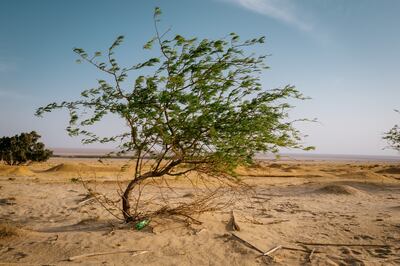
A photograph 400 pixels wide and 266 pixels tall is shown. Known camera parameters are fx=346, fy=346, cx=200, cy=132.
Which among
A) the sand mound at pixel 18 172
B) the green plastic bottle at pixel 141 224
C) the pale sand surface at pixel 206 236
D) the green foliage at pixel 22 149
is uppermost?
the green foliage at pixel 22 149

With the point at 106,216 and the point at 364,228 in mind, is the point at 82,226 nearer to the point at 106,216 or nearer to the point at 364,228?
the point at 106,216

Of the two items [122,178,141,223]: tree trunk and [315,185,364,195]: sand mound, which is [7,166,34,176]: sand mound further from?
[315,185,364,195]: sand mound

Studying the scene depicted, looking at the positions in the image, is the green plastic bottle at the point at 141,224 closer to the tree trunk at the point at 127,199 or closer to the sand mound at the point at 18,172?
the tree trunk at the point at 127,199

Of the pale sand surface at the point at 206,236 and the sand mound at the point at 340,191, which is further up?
the sand mound at the point at 340,191

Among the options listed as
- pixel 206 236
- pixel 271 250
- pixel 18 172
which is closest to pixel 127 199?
pixel 206 236

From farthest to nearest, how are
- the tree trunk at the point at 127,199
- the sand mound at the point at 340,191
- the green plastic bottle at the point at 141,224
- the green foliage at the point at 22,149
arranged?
the green foliage at the point at 22,149 < the sand mound at the point at 340,191 < the tree trunk at the point at 127,199 < the green plastic bottle at the point at 141,224

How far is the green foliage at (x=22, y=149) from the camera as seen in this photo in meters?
27.5

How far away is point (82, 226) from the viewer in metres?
8.26

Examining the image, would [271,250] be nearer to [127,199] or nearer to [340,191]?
[127,199]

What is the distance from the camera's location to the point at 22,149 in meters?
28.1

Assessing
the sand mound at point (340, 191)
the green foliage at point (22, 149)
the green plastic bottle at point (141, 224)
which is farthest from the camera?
the green foliage at point (22, 149)

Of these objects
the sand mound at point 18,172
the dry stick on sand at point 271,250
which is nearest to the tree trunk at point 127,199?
the dry stick on sand at point 271,250

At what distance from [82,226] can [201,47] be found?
16.7 feet

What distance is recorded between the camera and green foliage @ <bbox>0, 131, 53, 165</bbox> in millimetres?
27516
